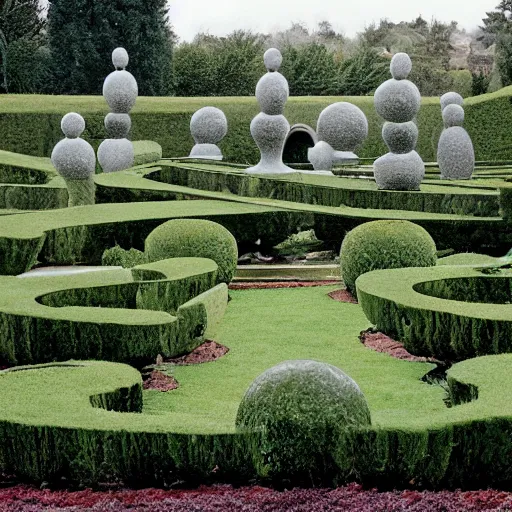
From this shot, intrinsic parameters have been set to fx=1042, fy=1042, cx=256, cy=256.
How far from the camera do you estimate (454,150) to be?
21.3 metres

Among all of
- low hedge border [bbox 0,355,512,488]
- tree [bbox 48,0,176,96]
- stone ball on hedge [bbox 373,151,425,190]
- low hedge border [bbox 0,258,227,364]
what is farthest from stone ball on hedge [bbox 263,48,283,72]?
tree [bbox 48,0,176,96]

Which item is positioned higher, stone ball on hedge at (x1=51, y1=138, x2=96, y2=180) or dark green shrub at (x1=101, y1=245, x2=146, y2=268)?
stone ball on hedge at (x1=51, y1=138, x2=96, y2=180)

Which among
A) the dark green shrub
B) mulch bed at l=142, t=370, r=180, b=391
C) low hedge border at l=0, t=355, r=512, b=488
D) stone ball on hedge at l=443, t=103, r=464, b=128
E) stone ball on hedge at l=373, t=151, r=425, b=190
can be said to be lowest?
mulch bed at l=142, t=370, r=180, b=391

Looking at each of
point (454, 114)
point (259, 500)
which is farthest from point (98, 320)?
point (454, 114)

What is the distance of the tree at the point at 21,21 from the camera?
44.7m

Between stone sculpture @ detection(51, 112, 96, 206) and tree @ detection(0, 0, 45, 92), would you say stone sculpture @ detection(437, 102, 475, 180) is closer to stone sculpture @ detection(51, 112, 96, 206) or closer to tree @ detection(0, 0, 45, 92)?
stone sculpture @ detection(51, 112, 96, 206)

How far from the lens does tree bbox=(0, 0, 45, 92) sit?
44719mm

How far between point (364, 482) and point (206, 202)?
39.6 feet

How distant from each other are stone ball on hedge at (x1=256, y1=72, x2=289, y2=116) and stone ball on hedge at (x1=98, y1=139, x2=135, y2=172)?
5.92 metres

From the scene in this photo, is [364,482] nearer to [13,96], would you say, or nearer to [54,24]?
[13,96]

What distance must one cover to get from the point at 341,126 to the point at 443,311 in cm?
1720

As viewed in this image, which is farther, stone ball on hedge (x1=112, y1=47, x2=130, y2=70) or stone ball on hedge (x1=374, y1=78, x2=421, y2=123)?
stone ball on hedge (x1=112, y1=47, x2=130, y2=70)

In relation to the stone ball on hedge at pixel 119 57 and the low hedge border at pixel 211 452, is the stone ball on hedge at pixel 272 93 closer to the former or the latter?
the stone ball on hedge at pixel 119 57

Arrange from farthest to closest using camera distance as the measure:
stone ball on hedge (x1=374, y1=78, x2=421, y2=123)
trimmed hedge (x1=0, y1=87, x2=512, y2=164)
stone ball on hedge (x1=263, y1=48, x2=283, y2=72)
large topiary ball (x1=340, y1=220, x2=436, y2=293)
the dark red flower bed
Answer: trimmed hedge (x1=0, y1=87, x2=512, y2=164) < stone ball on hedge (x1=263, y1=48, x2=283, y2=72) < stone ball on hedge (x1=374, y1=78, x2=421, y2=123) < large topiary ball (x1=340, y1=220, x2=436, y2=293) < the dark red flower bed
